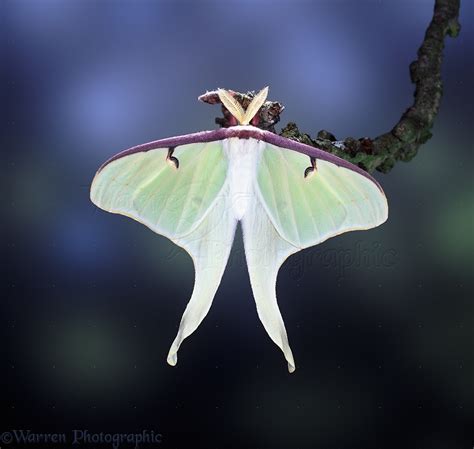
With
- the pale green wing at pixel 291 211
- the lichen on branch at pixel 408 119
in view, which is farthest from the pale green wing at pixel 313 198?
the lichen on branch at pixel 408 119

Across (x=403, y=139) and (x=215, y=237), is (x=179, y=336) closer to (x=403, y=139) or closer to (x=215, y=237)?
(x=215, y=237)

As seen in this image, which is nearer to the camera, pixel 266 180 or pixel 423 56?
pixel 266 180

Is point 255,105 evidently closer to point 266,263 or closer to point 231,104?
point 231,104

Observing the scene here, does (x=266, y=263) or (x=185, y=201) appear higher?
(x=185, y=201)

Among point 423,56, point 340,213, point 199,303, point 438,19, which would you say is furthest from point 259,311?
point 438,19

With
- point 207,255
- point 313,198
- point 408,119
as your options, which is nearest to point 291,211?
point 313,198

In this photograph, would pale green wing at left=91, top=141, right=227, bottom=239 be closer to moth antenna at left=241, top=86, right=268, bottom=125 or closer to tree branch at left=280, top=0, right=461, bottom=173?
moth antenna at left=241, top=86, right=268, bottom=125

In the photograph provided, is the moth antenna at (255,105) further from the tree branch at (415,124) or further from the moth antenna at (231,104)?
the tree branch at (415,124)
